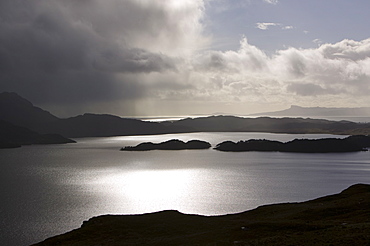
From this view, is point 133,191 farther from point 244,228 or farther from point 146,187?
point 244,228

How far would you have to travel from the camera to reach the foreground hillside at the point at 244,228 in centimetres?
4322

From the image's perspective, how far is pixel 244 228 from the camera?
55219 millimetres

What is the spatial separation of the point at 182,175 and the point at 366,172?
10446cm

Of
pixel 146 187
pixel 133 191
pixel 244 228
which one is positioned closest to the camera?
pixel 244 228

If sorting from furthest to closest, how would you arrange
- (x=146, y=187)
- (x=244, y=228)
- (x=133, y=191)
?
(x=146, y=187)
(x=133, y=191)
(x=244, y=228)

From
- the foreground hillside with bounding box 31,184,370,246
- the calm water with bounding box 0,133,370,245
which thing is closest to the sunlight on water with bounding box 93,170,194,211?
the calm water with bounding box 0,133,370,245

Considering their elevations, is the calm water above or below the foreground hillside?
below

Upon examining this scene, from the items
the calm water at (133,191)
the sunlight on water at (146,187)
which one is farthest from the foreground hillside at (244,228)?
the sunlight on water at (146,187)

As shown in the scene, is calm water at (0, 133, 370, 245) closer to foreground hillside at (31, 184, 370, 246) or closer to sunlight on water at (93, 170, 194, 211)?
sunlight on water at (93, 170, 194, 211)

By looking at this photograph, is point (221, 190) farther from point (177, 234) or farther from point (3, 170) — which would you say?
point (3, 170)

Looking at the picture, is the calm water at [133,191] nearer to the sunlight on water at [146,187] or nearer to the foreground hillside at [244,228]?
the sunlight on water at [146,187]

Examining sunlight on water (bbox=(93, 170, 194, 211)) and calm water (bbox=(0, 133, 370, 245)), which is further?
sunlight on water (bbox=(93, 170, 194, 211))

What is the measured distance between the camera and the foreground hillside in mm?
43219

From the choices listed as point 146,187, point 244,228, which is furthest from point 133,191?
point 244,228
